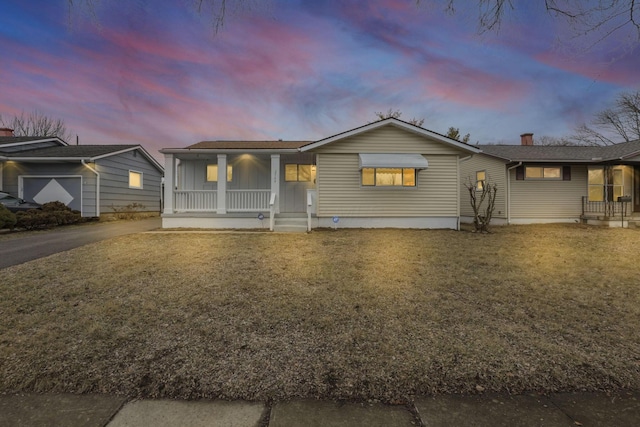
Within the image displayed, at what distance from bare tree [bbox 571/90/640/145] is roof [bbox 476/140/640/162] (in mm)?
16689

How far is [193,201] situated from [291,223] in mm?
3897

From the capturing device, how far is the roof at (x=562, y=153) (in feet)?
42.0

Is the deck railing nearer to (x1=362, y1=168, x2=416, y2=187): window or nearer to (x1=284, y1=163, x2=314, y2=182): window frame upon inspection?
(x1=284, y1=163, x2=314, y2=182): window frame

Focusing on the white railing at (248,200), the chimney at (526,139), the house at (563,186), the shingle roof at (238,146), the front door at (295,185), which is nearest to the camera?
the white railing at (248,200)

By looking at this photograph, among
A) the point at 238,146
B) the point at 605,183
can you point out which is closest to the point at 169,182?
the point at 238,146

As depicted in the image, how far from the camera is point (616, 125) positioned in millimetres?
28125

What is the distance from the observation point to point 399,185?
1123 centimetres

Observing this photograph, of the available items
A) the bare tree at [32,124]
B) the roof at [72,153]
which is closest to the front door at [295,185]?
the roof at [72,153]

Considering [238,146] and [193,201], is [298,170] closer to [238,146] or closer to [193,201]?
[238,146]

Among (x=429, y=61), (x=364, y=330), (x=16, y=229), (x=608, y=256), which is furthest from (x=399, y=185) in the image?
(x=16, y=229)

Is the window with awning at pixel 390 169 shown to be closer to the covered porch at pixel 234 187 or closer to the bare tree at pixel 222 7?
the covered porch at pixel 234 187

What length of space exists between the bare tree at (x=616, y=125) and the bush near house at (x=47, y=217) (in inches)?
1503

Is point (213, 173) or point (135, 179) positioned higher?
point (135, 179)

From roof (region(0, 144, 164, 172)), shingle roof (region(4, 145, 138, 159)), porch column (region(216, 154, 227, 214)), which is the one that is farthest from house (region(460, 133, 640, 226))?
shingle roof (region(4, 145, 138, 159))
